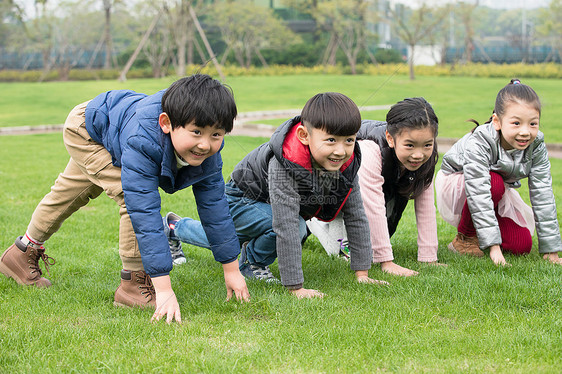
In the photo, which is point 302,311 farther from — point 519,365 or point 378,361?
point 519,365

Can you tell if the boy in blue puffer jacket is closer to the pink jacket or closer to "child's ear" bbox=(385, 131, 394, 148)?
the pink jacket

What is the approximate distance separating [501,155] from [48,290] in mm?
2882

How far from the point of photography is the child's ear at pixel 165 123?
108 inches

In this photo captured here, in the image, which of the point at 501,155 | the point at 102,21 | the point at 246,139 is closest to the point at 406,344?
the point at 501,155

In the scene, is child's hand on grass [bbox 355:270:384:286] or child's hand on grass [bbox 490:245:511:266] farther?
child's hand on grass [bbox 490:245:511:266]

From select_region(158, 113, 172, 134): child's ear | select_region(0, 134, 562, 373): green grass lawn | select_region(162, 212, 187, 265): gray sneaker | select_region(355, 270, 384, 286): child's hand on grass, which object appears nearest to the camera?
select_region(0, 134, 562, 373): green grass lawn

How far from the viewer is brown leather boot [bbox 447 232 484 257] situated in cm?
412

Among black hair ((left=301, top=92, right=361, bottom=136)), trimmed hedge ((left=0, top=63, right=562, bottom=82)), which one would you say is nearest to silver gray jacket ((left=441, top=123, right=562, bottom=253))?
black hair ((left=301, top=92, right=361, bottom=136))

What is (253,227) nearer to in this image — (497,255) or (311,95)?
(497,255)

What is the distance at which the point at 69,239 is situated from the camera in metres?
4.54

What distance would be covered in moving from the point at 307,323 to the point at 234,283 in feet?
1.77

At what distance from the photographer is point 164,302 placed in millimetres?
2770

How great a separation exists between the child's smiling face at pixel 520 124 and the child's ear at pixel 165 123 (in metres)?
2.17

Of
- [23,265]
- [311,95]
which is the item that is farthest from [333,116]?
[311,95]
